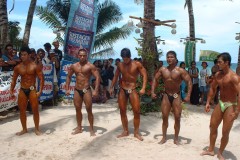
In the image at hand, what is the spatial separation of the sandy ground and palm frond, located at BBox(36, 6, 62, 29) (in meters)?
10.3

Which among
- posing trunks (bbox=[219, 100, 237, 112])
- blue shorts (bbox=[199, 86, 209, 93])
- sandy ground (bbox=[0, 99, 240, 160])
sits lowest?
sandy ground (bbox=[0, 99, 240, 160])

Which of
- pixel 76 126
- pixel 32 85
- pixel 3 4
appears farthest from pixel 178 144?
pixel 3 4

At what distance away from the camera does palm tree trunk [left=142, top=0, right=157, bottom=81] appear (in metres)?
10.3

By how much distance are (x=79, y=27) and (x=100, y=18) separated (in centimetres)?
804

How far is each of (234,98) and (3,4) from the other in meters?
8.64

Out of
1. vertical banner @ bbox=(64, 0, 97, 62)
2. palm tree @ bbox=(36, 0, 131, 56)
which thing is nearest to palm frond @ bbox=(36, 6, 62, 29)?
palm tree @ bbox=(36, 0, 131, 56)

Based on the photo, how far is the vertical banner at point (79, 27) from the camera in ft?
38.9

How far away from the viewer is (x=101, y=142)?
7.01 meters

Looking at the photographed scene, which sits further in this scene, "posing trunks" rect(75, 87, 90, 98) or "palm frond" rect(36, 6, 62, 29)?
"palm frond" rect(36, 6, 62, 29)

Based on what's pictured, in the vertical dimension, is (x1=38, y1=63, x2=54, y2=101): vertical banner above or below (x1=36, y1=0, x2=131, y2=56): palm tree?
below

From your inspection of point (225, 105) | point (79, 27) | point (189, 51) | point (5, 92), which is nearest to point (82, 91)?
point (5, 92)

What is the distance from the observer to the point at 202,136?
27.5ft

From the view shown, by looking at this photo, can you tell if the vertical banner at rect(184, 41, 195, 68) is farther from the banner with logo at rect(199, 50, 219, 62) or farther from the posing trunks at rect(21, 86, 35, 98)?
the posing trunks at rect(21, 86, 35, 98)

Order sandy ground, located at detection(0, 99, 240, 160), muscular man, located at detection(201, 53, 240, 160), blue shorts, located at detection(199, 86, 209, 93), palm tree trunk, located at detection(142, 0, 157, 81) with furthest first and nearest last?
1. blue shorts, located at detection(199, 86, 209, 93)
2. palm tree trunk, located at detection(142, 0, 157, 81)
3. sandy ground, located at detection(0, 99, 240, 160)
4. muscular man, located at detection(201, 53, 240, 160)
